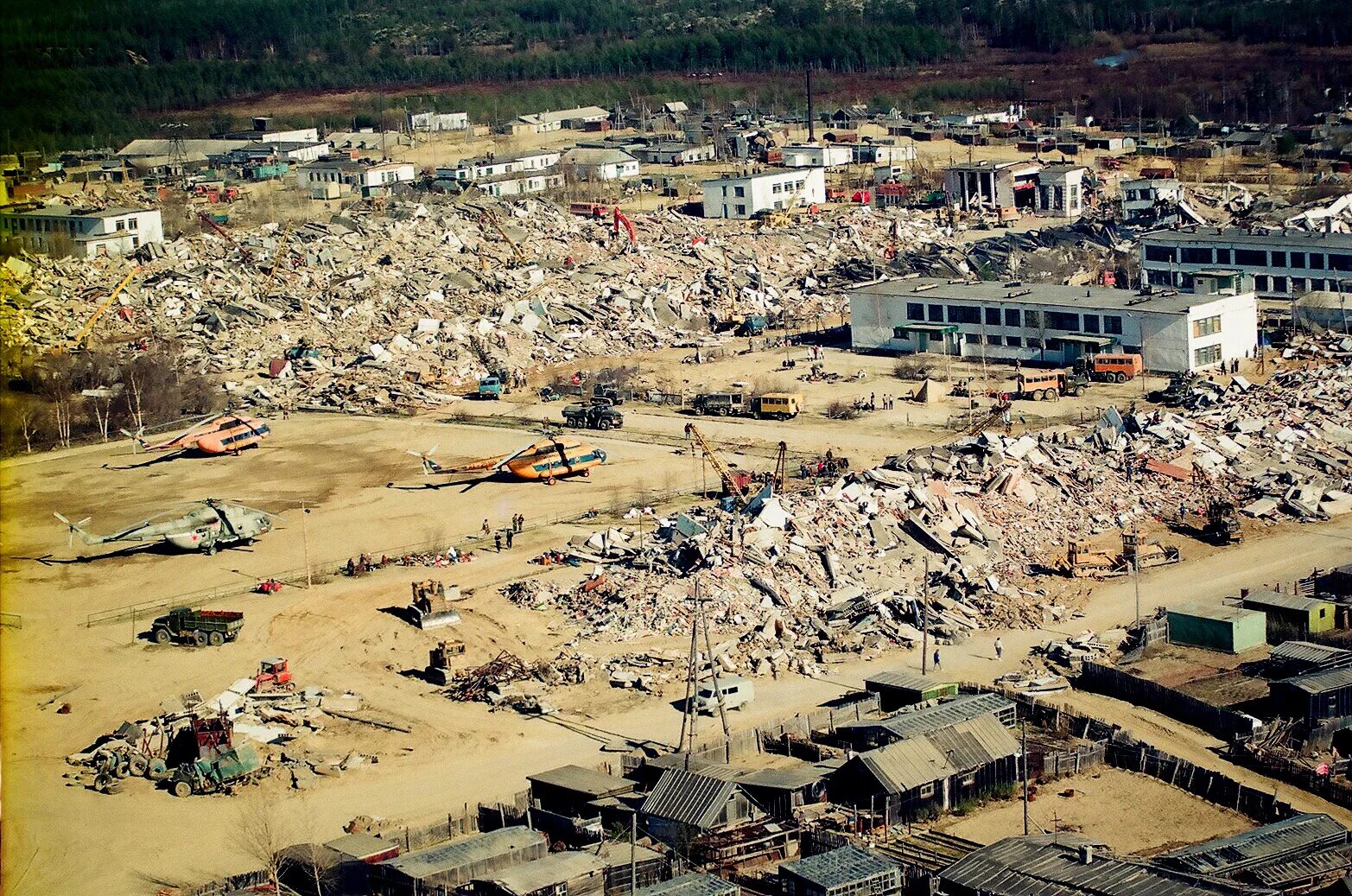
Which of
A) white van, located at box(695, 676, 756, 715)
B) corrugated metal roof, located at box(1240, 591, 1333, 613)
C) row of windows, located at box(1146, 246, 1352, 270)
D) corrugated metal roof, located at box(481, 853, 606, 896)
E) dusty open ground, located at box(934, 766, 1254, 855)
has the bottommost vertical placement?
dusty open ground, located at box(934, 766, 1254, 855)

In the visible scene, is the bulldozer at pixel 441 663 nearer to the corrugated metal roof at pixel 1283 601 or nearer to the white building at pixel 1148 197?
the corrugated metal roof at pixel 1283 601

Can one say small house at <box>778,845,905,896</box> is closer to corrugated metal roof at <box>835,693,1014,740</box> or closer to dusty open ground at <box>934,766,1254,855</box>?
dusty open ground at <box>934,766,1254,855</box>

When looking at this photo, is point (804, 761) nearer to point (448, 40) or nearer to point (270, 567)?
point (270, 567)

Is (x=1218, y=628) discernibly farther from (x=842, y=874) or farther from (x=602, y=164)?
(x=602, y=164)

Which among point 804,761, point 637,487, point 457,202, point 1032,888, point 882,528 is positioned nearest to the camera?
point 1032,888

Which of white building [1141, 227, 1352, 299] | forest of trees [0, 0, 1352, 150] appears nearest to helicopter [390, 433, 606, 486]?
white building [1141, 227, 1352, 299]

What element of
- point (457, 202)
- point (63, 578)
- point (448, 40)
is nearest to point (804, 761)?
point (63, 578)
